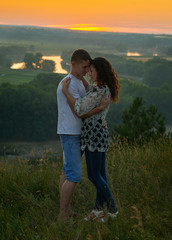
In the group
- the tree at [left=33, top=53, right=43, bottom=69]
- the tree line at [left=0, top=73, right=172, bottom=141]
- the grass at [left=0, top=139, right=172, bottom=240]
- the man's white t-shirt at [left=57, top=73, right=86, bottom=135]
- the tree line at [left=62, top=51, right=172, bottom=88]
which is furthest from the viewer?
the tree at [left=33, top=53, right=43, bottom=69]

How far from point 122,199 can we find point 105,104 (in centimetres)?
122

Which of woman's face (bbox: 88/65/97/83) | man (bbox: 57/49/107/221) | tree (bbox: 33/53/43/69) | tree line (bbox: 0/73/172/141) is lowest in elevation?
tree line (bbox: 0/73/172/141)

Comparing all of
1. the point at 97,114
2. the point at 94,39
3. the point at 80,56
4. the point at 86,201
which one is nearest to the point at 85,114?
the point at 97,114

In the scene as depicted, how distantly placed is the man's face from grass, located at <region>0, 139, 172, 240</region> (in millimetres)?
1230

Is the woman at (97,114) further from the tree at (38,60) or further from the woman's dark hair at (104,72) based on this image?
the tree at (38,60)

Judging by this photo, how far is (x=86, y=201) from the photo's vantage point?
3.75 m

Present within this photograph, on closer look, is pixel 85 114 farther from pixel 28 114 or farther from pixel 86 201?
pixel 28 114

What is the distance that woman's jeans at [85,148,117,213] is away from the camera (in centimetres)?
297

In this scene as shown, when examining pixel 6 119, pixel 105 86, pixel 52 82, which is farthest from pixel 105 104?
pixel 52 82

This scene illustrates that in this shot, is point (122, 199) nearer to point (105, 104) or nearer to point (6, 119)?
point (105, 104)

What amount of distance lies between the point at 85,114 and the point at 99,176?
25.6 inches

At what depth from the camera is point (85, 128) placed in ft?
9.59

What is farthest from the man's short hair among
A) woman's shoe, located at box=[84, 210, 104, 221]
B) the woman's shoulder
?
woman's shoe, located at box=[84, 210, 104, 221]

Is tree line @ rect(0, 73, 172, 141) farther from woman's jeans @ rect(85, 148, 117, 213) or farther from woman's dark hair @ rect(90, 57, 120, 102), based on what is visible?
woman's dark hair @ rect(90, 57, 120, 102)
